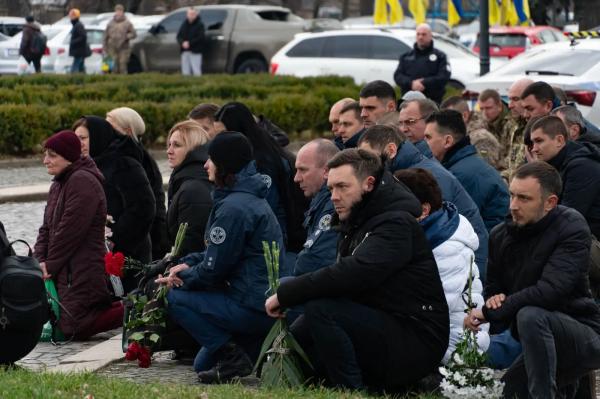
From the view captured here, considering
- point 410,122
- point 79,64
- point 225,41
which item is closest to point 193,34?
point 225,41

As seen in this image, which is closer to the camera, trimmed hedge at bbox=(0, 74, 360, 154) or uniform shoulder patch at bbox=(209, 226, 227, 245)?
uniform shoulder patch at bbox=(209, 226, 227, 245)

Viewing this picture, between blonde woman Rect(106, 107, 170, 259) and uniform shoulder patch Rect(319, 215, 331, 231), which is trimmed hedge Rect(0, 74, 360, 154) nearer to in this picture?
blonde woman Rect(106, 107, 170, 259)

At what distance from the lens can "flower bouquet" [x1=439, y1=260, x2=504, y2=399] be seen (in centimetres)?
700

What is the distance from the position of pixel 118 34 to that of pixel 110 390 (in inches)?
1096

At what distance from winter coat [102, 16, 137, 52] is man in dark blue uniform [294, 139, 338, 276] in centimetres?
2618

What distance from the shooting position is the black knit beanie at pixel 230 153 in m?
8.29

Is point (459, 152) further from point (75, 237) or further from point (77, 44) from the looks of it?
point (77, 44)

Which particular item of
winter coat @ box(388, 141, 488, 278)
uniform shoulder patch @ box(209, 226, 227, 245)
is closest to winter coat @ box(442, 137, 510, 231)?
winter coat @ box(388, 141, 488, 278)

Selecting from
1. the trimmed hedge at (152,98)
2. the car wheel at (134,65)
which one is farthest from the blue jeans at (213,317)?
the car wheel at (134,65)

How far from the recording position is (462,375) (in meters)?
7.02

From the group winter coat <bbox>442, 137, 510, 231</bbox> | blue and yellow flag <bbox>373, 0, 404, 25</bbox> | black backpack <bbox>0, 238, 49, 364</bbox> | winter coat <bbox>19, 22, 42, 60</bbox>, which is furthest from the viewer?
blue and yellow flag <bbox>373, 0, 404, 25</bbox>

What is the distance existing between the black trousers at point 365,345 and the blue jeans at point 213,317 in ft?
3.12

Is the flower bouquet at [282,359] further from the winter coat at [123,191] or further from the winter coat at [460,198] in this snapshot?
the winter coat at [123,191]

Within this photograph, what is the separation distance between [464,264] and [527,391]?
2.56 feet
